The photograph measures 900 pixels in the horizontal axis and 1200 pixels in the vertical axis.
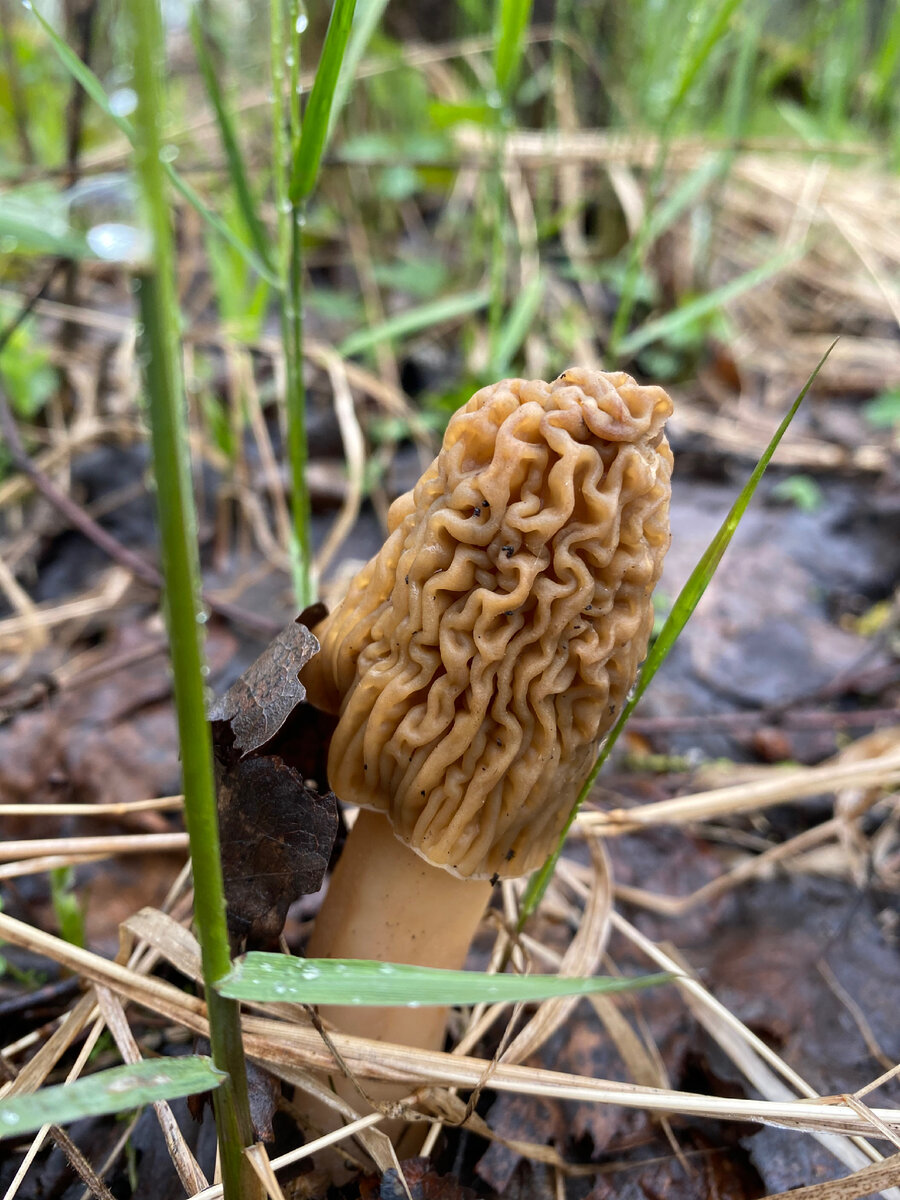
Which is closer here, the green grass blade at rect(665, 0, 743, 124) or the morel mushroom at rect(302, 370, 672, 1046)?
the morel mushroom at rect(302, 370, 672, 1046)

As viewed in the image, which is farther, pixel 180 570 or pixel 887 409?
pixel 887 409

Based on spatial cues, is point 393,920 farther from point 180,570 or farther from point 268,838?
point 180,570

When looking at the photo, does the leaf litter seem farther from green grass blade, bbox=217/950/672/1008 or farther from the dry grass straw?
green grass blade, bbox=217/950/672/1008

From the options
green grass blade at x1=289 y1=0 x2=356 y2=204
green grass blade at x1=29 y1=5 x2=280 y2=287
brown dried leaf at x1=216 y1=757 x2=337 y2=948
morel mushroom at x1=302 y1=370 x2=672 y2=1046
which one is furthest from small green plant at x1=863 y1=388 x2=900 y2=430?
brown dried leaf at x1=216 y1=757 x2=337 y2=948

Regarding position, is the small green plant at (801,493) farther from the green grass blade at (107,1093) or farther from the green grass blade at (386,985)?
the green grass blade at (107,1093)

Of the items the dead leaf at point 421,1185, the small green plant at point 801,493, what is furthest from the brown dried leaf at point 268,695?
the small green plant at point 801,493

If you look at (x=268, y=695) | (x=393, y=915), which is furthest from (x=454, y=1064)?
(x=268, y=695)
